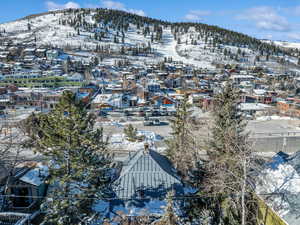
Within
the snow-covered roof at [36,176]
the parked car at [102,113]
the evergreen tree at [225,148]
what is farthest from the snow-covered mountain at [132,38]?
the snow-covered roof at [36,176]

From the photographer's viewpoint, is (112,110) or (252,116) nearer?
(252,116)

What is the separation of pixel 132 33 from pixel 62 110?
529 feet

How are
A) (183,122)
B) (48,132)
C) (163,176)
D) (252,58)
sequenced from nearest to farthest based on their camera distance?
(48,132) → (163,176) → (183,122) → (252,58)

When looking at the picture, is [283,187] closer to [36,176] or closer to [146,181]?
[146,181]

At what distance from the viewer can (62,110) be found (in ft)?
30.4

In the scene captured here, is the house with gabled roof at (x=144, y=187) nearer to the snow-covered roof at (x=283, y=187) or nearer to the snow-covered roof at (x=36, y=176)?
the snow-covered roof at (x=283, y=187)

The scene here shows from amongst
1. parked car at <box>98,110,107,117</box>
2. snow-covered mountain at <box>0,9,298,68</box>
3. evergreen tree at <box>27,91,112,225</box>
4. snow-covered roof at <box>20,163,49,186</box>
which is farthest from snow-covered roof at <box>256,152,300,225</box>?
Answer: snow-covered mountain at <box>0,9,298,68</box>

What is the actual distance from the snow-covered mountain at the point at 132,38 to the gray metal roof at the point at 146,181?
102 m

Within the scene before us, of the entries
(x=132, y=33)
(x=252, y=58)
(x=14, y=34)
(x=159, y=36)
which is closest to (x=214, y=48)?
(x=252, y=58)

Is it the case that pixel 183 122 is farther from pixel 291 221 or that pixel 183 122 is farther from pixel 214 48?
pixel 214 48

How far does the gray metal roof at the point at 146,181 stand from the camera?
10789 millimetres

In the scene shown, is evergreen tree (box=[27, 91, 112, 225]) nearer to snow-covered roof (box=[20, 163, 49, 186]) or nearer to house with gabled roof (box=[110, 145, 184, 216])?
house with gabled roof (box=[110, 145, 184, 216])

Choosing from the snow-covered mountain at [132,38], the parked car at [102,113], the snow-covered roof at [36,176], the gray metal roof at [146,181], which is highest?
the snow-covered mountain at [132,38]

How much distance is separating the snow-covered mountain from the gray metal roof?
335ft
